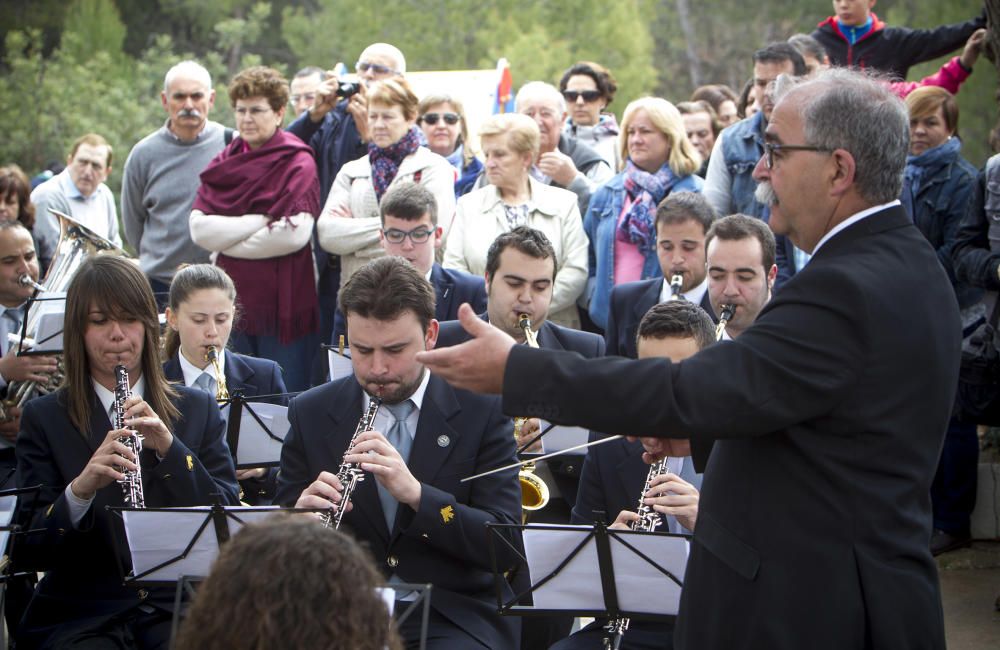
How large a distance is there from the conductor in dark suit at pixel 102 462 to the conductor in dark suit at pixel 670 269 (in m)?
2.25

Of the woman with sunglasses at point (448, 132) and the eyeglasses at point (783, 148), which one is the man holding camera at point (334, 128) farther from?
the eyeglasses at point (783, 148)

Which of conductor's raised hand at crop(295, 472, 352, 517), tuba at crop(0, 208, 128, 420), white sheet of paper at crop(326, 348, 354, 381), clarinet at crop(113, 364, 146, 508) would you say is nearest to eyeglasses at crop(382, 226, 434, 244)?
white sheet of paper at crop(326, 348, 354, 381)

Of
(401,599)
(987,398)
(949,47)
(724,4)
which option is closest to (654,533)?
(401,599)

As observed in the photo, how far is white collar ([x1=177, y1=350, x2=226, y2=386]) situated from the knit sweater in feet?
6.61

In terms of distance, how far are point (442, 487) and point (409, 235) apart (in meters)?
2.21

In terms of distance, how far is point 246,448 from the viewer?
182 inches

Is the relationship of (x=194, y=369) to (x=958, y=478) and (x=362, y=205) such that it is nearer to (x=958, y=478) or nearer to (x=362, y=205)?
(x=362, y=205)

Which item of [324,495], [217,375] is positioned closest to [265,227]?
[217,375]

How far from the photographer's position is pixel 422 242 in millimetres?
5789

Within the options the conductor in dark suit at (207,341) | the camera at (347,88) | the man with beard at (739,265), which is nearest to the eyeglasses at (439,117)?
the camera at (347,88)

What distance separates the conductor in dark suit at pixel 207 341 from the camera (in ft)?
16.8

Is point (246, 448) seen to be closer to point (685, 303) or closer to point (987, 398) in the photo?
point (685, 303)

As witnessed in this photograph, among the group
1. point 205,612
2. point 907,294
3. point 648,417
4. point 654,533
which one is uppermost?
point 907,294

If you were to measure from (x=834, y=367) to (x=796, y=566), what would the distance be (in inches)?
16.2
